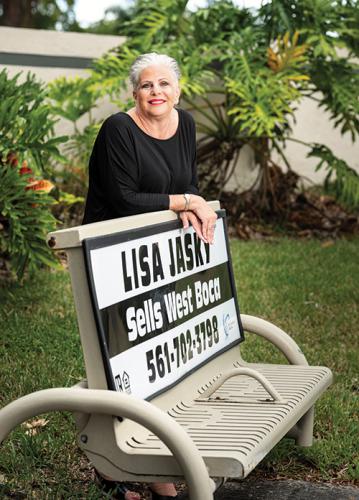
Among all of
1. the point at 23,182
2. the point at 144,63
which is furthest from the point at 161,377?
the point at 23,182

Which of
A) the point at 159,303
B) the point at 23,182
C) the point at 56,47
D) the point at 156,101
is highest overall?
the point at 56,47

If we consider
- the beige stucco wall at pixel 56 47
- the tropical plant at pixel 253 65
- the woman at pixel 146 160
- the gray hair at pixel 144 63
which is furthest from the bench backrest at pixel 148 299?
the beige stucco wall at pixel 56 47

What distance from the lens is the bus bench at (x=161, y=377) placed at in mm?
3209

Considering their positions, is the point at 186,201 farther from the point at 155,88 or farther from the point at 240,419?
the point at 240,419

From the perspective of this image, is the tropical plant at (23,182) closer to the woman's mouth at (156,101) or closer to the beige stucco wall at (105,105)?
the woman's mouth at (156,101)

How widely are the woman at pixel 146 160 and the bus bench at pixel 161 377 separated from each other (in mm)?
110

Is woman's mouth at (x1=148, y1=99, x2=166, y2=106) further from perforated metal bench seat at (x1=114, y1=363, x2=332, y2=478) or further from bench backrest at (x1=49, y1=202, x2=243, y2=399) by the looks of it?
perforated metal bench seat at (x1=114, y1=363, x2=332, y2=478)

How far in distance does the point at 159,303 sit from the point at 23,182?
9.29ft

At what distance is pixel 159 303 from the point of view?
150 inches

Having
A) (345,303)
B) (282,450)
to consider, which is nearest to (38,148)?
(345,303)

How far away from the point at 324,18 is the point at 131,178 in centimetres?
691

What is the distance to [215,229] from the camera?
14.6ft

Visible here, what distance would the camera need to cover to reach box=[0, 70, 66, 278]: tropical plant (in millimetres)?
6383

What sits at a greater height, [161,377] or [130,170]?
[130,170]
